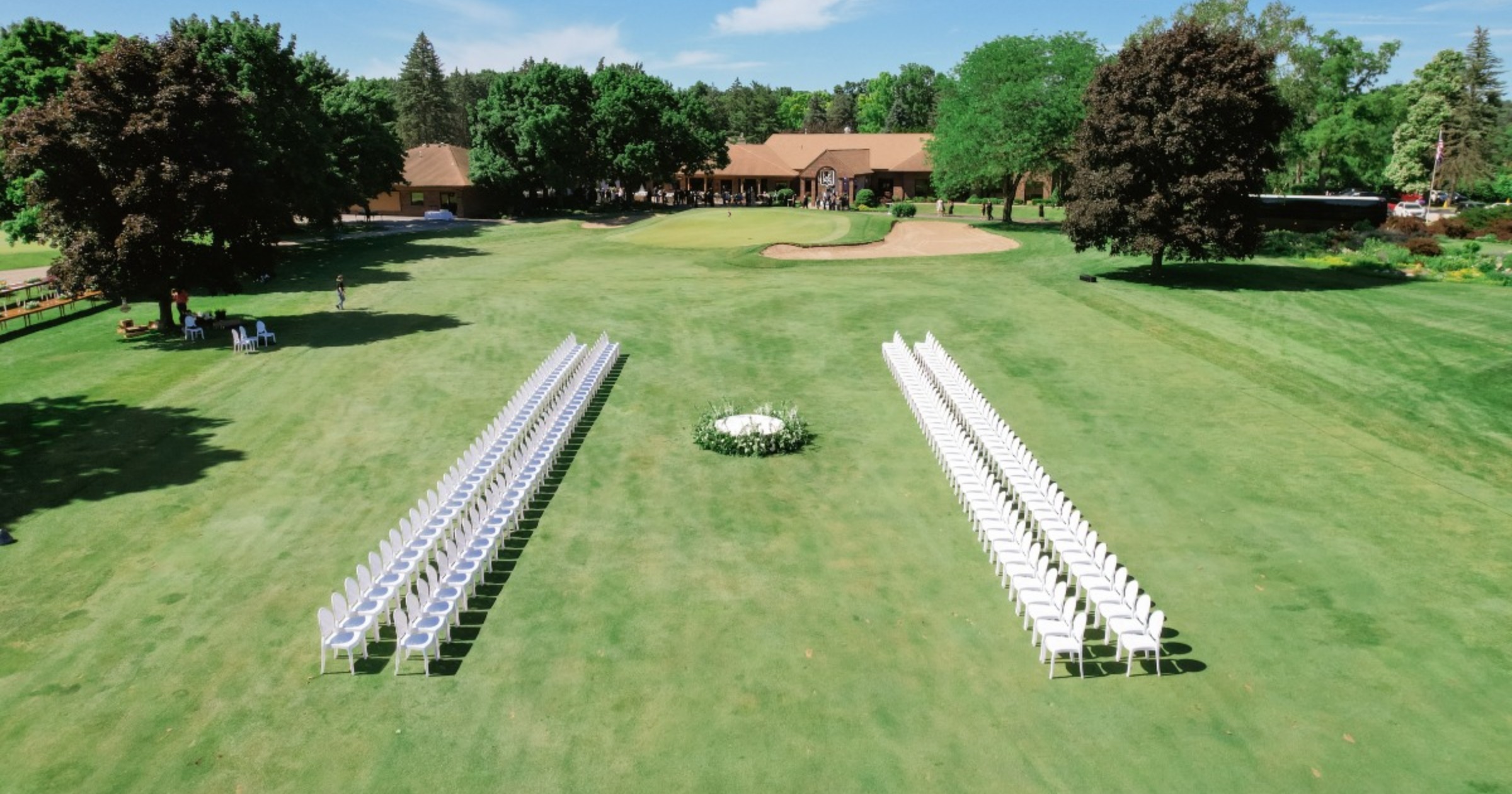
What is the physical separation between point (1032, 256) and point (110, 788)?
1843 inches

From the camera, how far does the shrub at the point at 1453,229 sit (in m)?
48.7

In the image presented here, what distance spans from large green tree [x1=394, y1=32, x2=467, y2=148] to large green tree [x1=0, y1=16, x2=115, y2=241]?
82717 millimetres

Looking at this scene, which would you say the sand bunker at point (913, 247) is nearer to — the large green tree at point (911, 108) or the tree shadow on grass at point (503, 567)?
the tree shadow on grass at point (503, 567)

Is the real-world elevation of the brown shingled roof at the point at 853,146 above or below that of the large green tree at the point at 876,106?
below

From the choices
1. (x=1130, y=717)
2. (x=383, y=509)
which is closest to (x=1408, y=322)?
(x=1130, y=717)

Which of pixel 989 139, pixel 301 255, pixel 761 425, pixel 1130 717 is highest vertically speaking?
pixel 989 139

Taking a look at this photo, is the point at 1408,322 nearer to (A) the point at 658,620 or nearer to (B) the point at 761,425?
(B) the point at 761,425

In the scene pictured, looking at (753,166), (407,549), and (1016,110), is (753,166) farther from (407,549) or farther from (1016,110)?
(407,549)

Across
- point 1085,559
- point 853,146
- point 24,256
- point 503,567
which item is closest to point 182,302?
point 503,567

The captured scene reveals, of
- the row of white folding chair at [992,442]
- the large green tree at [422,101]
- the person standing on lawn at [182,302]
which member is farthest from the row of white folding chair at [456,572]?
the large green tree at [422,101]

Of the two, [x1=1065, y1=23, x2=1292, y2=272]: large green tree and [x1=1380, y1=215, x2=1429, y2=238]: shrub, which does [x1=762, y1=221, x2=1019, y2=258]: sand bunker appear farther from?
[x1=1380, y1=215, x2=1429, y2=238]: shrub

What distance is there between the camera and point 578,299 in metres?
38.2

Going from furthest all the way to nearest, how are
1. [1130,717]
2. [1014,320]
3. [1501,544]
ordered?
[1014,320] → [1501,544] → [1130,717]

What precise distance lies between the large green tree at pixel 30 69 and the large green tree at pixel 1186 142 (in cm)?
4414
